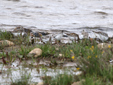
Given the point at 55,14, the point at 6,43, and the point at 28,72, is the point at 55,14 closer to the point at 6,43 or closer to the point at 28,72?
the point at 6,43

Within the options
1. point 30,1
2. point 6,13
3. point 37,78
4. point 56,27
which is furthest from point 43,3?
point 37,78

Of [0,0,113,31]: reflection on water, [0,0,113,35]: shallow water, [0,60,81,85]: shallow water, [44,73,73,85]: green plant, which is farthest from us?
[0,0,113,31]: reflection on water

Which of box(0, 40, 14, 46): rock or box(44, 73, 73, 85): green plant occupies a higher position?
box(44, 73, 73, 85): green plant

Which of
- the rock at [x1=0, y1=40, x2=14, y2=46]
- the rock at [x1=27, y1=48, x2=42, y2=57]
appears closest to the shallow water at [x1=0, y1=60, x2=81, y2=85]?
the rock at [x1=27, y1=48, x2=42, y2=57]

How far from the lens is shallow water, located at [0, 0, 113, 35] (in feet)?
26.1

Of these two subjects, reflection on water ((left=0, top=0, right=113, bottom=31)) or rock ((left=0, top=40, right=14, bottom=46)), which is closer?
rock ((left=0, top=40, right=14, bottom=46))

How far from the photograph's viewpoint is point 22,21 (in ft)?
27.7

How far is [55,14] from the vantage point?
32.6 ft

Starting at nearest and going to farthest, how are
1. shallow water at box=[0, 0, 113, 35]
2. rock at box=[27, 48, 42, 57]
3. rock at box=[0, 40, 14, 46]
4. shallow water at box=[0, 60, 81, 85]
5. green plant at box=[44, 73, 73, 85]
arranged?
green plant at box=[44, 73, 73, 85] < shallow water at box=[0, 60, 81, 85] < rock at box=[27, 48, 42, 57] < rock at box=[0, 40, 14, 46] < shallow water at box=[0, 0, 113, 35]

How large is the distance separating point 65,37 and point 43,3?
663cm

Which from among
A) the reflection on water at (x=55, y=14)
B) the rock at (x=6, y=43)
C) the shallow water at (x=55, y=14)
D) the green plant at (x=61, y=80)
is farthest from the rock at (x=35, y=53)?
the reflection on water at (x=55, y=14)

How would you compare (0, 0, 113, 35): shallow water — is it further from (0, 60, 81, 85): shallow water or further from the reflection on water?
(0, 60, 81, 85): shallow water

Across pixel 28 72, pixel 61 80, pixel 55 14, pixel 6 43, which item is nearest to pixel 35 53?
pixel 28 72

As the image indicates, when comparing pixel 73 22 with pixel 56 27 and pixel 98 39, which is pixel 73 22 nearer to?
pixel 56 27
